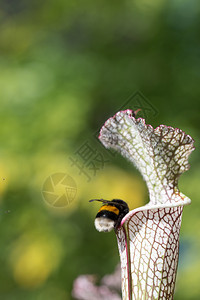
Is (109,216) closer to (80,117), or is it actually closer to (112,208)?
(112,208)

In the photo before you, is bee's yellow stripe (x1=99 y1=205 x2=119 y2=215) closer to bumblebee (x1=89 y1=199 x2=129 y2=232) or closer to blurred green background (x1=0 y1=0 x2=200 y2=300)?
bumblebee (x1=89 y1=199 x2=129 y2=232)

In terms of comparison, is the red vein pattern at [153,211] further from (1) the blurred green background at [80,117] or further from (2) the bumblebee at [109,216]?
(1) the blurred green background at [80,117]

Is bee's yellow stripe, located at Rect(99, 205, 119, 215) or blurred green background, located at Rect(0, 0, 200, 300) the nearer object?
bee's yellow stripe, located at Rect(99, 205, 119, 215)

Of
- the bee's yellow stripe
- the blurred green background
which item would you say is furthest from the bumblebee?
the blurred green background

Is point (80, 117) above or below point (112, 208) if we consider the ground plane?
above

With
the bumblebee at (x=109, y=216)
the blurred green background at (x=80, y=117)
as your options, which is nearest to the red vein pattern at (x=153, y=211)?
the bumblebee at (x=109, y=216)

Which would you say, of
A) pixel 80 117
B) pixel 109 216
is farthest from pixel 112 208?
pixel 80 117
